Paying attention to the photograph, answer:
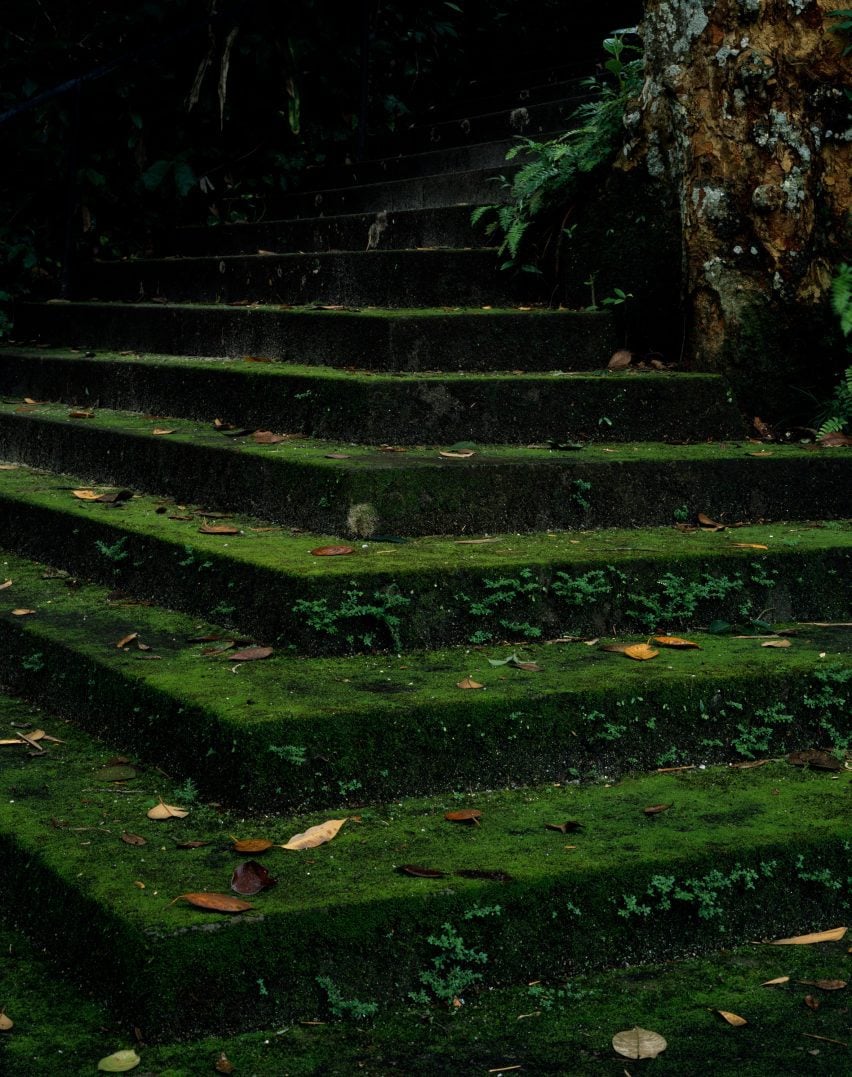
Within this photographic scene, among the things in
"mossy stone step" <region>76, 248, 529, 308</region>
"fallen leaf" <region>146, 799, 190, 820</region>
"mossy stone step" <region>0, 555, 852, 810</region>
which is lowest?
"fallen leaf" <region>146, 799, 190, 820</region>

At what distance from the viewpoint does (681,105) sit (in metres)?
4.68

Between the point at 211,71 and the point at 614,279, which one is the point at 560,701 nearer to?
the point at 614,279

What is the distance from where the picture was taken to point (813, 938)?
2.48m

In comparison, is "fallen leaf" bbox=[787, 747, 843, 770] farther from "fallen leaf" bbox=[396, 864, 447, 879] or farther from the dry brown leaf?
"fallen leaf" bbox=[396, 864, 447, 879]

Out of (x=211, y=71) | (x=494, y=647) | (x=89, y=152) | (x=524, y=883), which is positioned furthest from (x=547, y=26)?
(x=524, y=883)

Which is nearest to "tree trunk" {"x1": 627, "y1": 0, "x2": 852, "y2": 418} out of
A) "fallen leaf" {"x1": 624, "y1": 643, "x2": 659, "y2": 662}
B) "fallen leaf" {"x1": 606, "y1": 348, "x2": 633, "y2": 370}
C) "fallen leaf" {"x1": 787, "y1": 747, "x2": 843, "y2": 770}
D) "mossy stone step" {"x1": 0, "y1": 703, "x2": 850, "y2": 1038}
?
"fallen leaf" {"x1": 606, "y1": 348, "x2": 633, "y2": 370}

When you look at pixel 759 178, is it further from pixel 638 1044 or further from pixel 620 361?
pixel 638 1044

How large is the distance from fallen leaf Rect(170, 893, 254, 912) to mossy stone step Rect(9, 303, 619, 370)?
250 cm

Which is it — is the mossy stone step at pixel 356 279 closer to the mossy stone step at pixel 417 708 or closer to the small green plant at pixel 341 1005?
the mossy stone step at pixel 417 708

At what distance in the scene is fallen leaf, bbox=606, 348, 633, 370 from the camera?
15.4 feet

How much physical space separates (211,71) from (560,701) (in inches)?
229

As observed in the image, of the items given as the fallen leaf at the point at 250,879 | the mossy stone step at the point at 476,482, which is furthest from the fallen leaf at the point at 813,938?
the mossy stone step at the point at 476,482

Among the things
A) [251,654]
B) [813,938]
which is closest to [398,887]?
[813,938]

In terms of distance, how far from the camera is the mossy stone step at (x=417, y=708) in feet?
8.69
